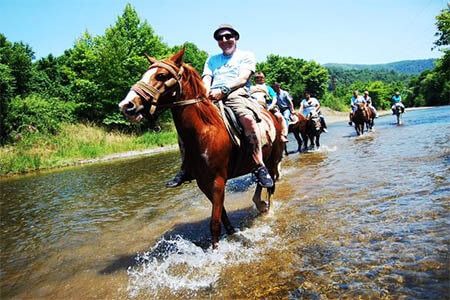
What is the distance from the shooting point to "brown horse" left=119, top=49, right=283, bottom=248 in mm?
3591

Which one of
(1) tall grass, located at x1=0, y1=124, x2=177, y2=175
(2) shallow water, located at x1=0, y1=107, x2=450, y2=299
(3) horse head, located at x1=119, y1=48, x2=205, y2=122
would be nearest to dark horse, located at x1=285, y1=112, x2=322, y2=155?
(2) shallow water, located at x1=0, y1=107, x2=450, y2=299

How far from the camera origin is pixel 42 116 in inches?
971

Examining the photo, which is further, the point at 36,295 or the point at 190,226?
the point at 190,226

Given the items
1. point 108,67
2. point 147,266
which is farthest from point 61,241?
point 108,67

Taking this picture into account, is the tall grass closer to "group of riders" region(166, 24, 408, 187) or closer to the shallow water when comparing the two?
the shallow water

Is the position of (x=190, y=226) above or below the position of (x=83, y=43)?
below

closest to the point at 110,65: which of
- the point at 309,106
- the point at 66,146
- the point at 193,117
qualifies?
the point at 66,146

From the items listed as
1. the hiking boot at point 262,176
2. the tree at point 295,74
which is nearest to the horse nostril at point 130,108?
the hiking boot at point 262,176

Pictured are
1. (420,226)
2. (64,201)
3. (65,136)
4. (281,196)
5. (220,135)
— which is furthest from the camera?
(65,136)

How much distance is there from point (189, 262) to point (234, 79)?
8.96 ft

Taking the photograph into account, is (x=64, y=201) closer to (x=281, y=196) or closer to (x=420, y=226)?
(x=281, y=196)

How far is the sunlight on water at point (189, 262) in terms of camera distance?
3.53 m

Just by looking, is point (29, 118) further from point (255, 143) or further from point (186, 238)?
point (255, 143)

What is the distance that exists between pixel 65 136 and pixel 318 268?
2539cm
